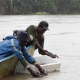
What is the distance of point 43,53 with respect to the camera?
699 centimetres

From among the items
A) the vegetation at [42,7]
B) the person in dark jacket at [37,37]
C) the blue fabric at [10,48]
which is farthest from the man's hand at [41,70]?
the vegetation at [42,7]

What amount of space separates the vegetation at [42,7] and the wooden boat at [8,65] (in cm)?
4788

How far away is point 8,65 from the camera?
5.66 m

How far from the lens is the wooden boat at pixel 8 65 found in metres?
5.40

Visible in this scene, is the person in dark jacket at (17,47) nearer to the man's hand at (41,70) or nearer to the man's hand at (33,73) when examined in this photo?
the man's hand at (33,73)

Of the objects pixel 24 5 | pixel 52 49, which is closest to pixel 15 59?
pixel 52 49

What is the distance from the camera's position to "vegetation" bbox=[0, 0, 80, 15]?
2205 inches

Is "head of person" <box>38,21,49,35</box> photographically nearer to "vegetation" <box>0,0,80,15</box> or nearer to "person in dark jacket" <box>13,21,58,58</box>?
"person in dark jacket" <box>13,21,58,58</box>

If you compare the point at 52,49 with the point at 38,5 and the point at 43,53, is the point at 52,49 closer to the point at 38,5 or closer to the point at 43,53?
the point at 43,53

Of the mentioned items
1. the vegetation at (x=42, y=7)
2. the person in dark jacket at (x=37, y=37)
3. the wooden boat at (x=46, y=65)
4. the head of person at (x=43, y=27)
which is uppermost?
the head of person at (x=43, y=27)

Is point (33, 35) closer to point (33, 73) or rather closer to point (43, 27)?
point (43, 27)

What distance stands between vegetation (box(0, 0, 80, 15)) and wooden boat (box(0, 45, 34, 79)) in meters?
47.9

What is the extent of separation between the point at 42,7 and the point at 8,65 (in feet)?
200

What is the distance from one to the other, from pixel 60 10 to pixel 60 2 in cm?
221
